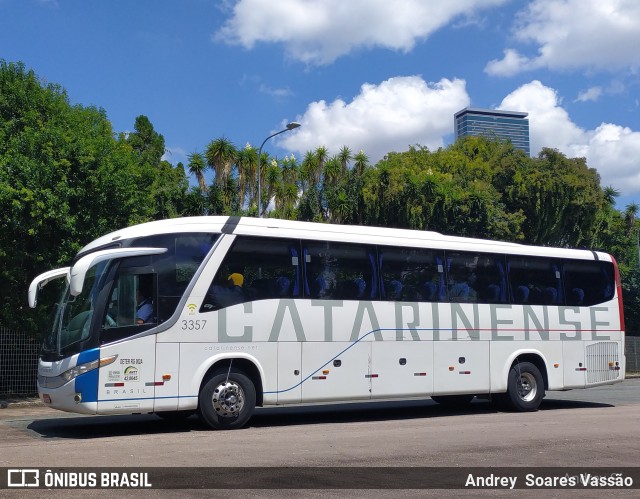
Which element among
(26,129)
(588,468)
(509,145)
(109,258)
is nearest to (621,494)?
(588,468)

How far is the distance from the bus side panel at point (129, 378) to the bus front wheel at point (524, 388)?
824 cm

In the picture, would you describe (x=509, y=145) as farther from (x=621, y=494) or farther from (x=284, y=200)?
(x=621, y=494)

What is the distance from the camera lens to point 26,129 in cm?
2014

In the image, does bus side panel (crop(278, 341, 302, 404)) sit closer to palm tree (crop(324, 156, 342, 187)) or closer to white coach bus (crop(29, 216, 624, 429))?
white coach bus (crop(29, 216, 624, 429))

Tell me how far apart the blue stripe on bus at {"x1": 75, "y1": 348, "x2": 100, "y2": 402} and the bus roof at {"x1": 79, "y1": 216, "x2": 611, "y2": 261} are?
2.09 meters

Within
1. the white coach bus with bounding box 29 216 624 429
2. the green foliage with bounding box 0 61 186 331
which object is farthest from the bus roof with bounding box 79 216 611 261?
the green foliage with bounding box 0 61 186 331

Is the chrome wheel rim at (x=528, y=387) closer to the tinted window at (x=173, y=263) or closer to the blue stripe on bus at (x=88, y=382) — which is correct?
the tinted window at (x=173, y=263)

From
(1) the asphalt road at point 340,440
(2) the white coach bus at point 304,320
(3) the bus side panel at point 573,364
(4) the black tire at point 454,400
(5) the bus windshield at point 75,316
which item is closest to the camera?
(1) the asphalt road at point 340,440

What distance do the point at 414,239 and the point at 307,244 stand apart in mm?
2699

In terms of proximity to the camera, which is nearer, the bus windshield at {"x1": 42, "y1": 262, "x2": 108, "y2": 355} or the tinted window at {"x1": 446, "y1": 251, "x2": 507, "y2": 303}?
the bus windshield at {"x1": 42, "y1": 262, "x2": 108, "y2": 355}

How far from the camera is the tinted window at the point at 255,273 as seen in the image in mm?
13062

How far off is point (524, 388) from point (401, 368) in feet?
12.0

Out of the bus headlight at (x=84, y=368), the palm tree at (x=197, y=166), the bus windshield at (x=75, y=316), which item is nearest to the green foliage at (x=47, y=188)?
the bus windshield at (x=75, y=316)

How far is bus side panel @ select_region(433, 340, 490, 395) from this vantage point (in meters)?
15.8
